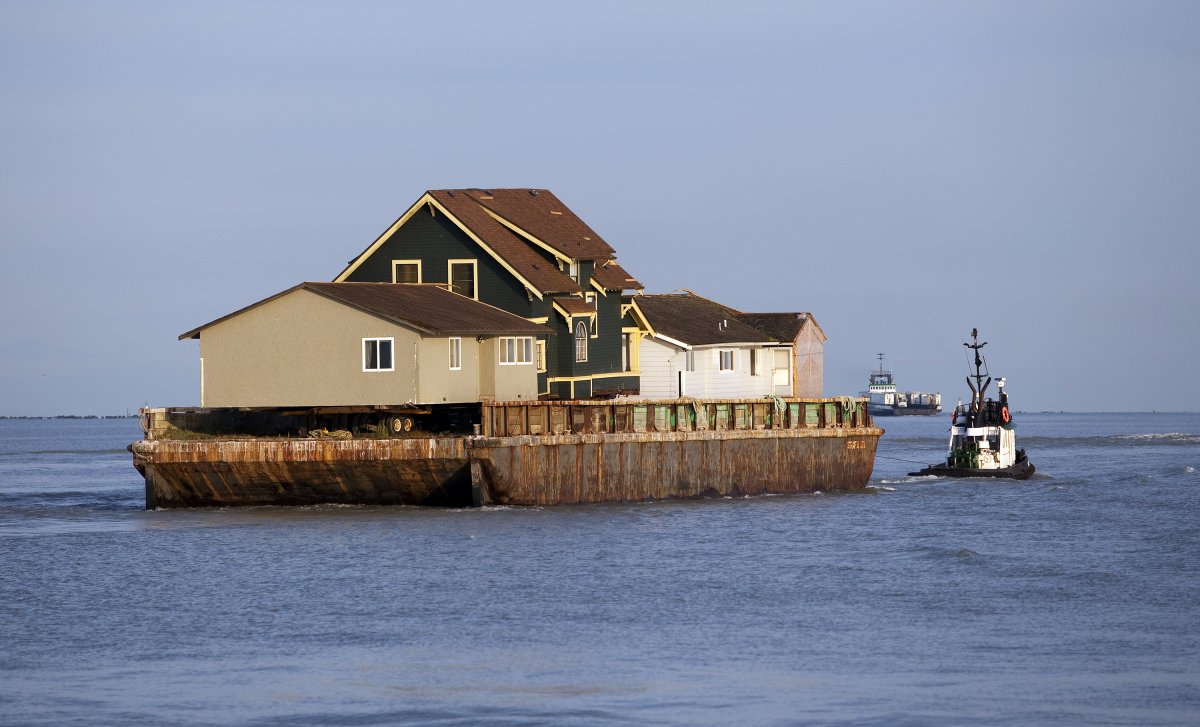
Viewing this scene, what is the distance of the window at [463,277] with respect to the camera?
187ft

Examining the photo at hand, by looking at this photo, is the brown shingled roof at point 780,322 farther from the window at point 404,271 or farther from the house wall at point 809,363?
the window at point 404,271

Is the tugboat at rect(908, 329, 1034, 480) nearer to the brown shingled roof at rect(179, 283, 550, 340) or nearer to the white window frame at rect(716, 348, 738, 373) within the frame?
the white window frame at rect(716, 348, 738, 373)

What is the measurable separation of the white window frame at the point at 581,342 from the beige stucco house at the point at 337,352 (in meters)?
6.98

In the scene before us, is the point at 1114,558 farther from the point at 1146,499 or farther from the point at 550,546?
the point at 1146,499

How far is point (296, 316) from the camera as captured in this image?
49.7m

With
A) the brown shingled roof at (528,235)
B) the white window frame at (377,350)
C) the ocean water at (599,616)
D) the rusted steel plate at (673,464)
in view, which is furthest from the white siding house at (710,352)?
the white window frame at (377,350)

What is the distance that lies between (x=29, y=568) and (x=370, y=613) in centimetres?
1048

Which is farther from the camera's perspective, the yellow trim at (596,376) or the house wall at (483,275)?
the yellow trim at (596,376)

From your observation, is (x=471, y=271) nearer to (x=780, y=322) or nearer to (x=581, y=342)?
(x=581, y=342)

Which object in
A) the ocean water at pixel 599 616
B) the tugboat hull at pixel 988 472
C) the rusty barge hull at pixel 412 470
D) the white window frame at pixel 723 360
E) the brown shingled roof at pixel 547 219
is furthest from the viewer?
the tugboat hull at pixel 988 472

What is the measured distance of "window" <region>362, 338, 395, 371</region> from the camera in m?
49.0

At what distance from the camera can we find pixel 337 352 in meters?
49.3

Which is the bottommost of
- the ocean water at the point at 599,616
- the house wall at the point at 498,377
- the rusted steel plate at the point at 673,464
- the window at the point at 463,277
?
the ocean water at the point at 599,616

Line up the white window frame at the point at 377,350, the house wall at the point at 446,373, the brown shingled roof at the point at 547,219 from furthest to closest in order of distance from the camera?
1. the brown shingled roof at the point at 547,219
2. the house wall at the point at 446,373
3. the white window frame at the point at 377,350
